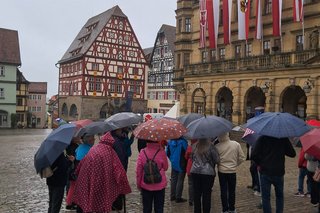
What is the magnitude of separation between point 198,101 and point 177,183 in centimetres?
2681

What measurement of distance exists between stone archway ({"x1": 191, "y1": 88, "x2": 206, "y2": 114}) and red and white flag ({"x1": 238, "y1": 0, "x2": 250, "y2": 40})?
7.08m

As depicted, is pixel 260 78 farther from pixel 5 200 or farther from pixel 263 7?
pixel 5 200

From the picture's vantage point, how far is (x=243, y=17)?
29.4m

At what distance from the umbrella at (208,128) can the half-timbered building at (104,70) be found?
49632 millimetres

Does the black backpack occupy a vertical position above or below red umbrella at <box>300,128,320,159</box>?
below

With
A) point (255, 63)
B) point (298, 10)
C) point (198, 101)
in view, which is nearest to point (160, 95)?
point (198, 101)

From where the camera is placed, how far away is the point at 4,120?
5953 centimetres

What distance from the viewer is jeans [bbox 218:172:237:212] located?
8.02 m

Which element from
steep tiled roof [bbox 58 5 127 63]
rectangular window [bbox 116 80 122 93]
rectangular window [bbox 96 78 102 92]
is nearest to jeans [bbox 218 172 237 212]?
steep tiled roof [bbox 58 5 127 63]

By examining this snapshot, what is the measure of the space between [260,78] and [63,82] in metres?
45.1

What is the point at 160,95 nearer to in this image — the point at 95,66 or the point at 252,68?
the point at 95,66

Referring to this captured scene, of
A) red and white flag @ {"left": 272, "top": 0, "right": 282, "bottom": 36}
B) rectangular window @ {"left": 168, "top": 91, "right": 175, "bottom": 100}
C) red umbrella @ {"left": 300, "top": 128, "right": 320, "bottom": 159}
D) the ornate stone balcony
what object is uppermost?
red and white flag @ {"left": 272, "top": 0, "right": 282, "bottom": 36}

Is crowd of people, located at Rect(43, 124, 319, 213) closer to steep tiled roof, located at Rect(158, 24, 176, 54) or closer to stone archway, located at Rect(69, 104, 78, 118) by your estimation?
steep tiled roof, located at Rect(158, 24, 176, 54)

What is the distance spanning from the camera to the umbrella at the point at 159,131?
6.64 m
